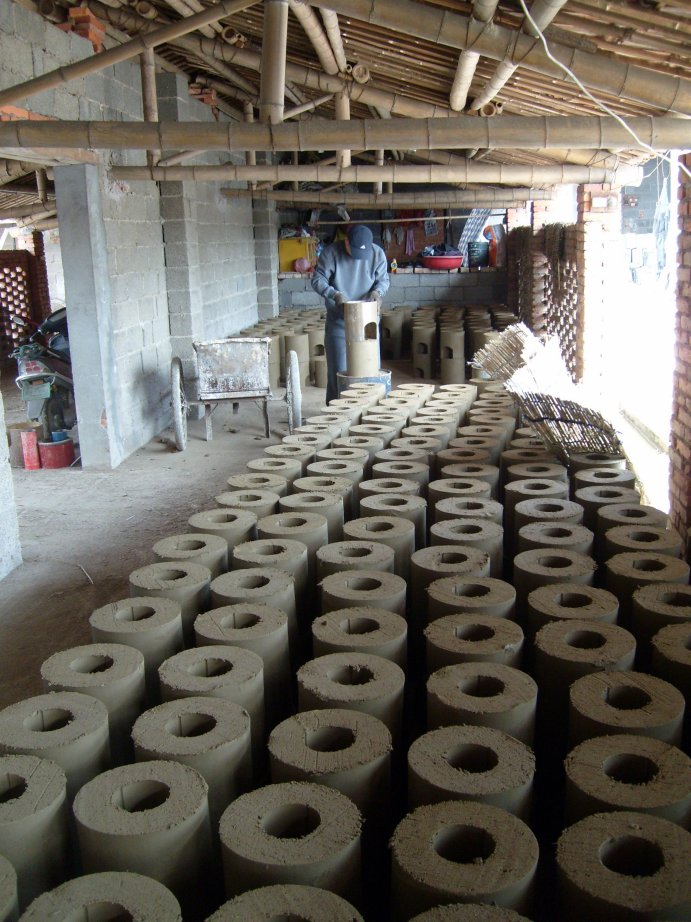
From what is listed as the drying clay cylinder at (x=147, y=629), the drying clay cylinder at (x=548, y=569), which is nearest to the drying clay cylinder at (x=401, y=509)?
the drying clay cylinder at (x=548, y=569)

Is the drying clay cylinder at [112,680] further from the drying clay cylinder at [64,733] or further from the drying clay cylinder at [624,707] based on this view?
the drying clay cylinder at [624,707]

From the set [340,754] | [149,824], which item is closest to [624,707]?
[340,754]

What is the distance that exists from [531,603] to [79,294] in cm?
566

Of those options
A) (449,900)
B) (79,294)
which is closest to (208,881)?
(449,900)

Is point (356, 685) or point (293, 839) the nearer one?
point (293, 839)

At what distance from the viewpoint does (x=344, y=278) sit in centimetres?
938

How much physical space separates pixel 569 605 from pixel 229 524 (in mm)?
1542

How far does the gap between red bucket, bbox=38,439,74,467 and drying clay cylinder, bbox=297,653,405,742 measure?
231 inches

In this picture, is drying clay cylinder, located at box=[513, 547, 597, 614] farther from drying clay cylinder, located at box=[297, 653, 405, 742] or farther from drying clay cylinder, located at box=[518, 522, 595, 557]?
drying clay cylinder, located at box=[297, 653, 405, 742]

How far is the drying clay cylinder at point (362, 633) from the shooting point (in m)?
2.66

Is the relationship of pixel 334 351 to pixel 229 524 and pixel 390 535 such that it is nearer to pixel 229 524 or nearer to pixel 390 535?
pixel 229 524

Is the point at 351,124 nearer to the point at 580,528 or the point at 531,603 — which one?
the point at 580,528

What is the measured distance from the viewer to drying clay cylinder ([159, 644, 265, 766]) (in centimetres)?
243

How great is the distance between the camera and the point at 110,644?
2.71 meters
